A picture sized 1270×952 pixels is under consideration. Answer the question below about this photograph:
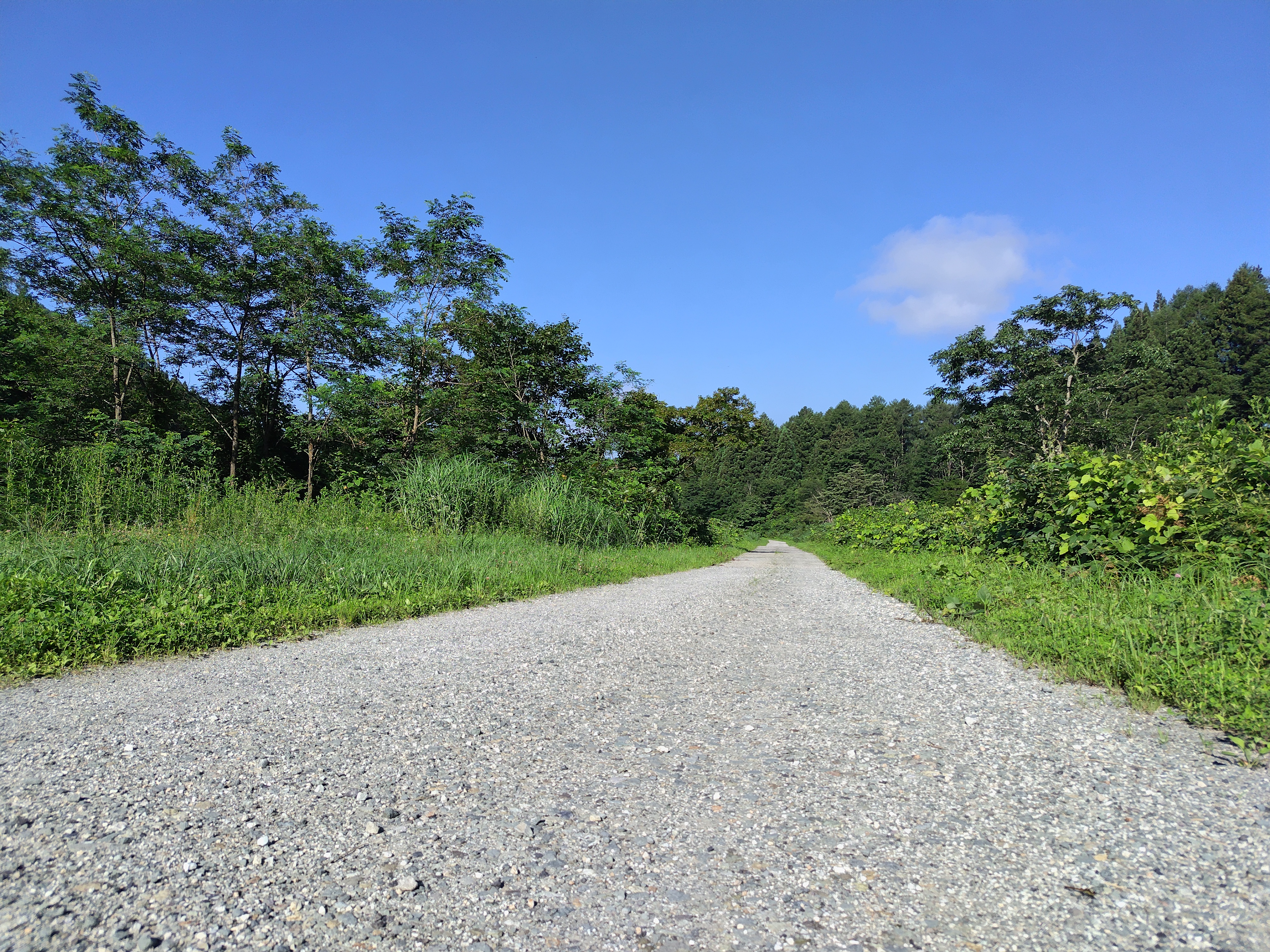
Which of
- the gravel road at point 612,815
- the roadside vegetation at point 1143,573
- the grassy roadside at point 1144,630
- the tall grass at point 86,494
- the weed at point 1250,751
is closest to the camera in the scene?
the gravel road at point 612,815

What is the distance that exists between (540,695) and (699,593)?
4464 millimetres

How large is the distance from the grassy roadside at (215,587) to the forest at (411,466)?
1.1 inches

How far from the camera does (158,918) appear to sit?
135 cm

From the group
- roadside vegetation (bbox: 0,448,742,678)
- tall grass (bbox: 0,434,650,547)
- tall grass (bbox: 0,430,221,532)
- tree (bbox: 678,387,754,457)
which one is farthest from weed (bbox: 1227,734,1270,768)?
tree (bbox: 678,387,754,457)

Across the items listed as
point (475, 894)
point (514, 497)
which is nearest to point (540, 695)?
point (475, 894)

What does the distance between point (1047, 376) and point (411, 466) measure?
28.5 meters

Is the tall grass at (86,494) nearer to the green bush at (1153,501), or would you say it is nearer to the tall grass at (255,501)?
the tall grass at (255,501)

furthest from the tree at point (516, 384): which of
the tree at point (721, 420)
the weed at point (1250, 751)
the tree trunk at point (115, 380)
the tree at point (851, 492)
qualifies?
the tree at point (851, 492)

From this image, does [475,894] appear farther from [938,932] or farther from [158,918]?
[938,932]

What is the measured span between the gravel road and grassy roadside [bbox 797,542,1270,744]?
204 mm

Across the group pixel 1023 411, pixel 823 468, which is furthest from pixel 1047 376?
pixel 823 468

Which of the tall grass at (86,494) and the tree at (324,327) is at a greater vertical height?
the tree at (324,327)

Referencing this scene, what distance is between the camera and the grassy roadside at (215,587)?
3.64 meters

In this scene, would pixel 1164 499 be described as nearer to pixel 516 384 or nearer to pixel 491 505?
pixel 491 505
